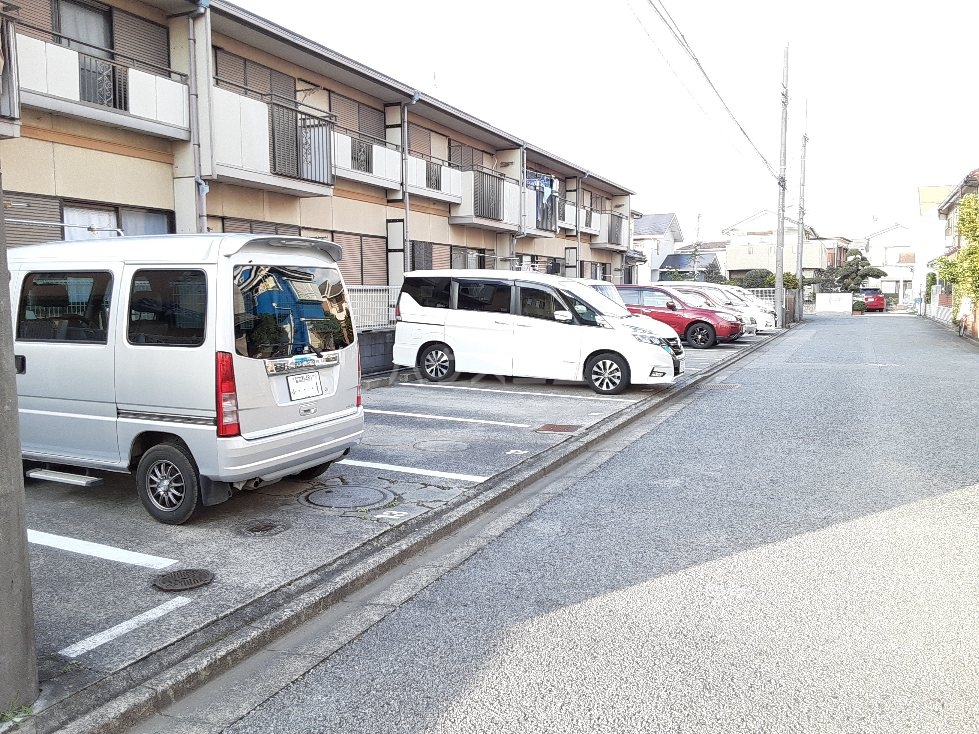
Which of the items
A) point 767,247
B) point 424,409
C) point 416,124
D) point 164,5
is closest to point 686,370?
point 424,409

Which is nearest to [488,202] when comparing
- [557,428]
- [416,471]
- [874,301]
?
[557,428]

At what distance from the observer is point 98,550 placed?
16.1ft

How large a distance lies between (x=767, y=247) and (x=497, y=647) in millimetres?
71175

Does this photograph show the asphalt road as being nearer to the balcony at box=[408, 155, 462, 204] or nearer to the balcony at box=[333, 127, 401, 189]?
the balcony at box=[333, 127, 401, 189]

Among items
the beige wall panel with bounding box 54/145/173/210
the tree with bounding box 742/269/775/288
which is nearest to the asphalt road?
the beige wall panel with bounding box 54/145/173/210

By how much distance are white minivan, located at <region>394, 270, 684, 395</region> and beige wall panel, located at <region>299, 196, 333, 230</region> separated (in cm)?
419

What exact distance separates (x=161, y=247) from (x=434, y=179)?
617 inches

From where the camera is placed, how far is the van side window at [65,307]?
220 inches

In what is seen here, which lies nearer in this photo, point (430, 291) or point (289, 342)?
point (289, 342)

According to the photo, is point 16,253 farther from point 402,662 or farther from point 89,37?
point 89,37

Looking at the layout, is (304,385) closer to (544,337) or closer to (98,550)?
(98,550)

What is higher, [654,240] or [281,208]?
[654,240]

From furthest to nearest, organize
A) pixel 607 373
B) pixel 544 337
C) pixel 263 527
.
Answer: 1. pixel 544 337
2. pixel 607 373
3. pixel 263 527

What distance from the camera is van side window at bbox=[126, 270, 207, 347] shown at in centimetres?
520
